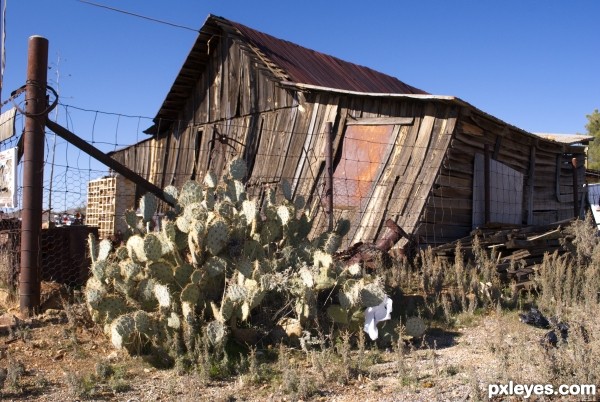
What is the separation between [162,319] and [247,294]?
0.81 m

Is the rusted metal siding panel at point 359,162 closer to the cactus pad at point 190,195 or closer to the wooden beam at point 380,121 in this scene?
the wooden beam at point 380,121

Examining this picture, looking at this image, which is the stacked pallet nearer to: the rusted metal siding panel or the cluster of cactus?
the rusted metal siding panel

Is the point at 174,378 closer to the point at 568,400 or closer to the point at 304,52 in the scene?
the point at 568,400

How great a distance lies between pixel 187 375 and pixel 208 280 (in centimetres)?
104

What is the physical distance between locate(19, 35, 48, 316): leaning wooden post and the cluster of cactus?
0.74 meters

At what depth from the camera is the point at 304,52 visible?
16719 millimetres

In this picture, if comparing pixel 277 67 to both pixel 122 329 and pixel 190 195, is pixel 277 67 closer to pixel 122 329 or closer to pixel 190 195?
pixel 190 195

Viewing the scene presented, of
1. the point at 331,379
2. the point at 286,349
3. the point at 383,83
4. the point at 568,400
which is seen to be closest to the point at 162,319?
the point at 286,349

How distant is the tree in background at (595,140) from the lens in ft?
116

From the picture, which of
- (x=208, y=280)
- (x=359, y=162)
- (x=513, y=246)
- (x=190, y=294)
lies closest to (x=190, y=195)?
(x=208, y=280)

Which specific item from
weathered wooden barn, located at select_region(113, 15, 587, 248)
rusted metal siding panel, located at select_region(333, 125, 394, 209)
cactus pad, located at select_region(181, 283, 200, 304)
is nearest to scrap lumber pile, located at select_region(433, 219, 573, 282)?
weathered wooden barn, located at select_region(113, 15, 587, 248)

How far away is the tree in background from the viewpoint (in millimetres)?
35219

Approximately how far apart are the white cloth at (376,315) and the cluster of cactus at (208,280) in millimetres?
107

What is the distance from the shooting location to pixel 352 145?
12008mm
